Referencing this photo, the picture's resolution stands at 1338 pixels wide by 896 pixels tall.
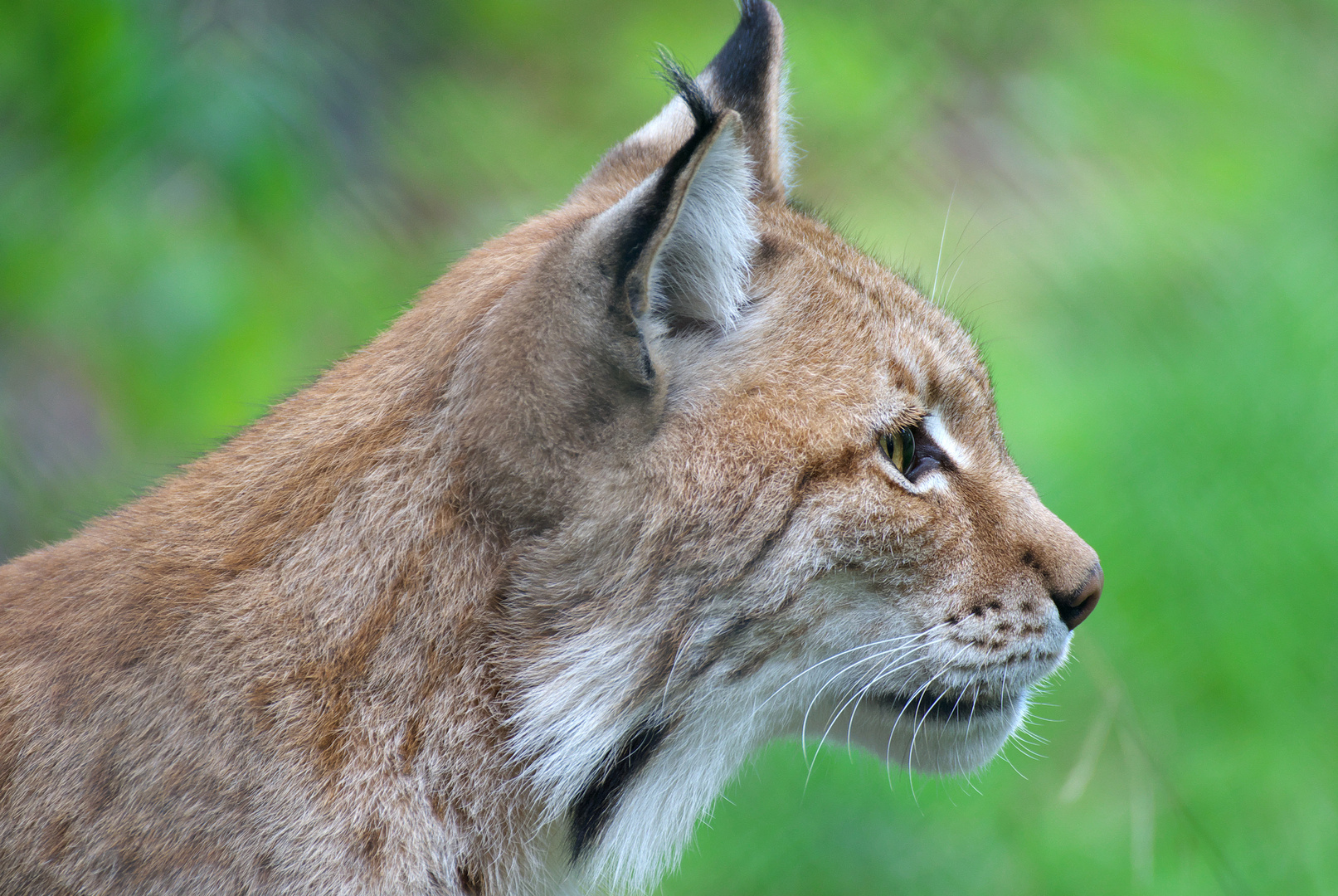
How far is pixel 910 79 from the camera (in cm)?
687

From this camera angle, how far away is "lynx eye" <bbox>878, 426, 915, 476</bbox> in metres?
2.81

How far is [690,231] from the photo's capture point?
2.56m

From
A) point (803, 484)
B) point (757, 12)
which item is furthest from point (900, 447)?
point (757, 12)

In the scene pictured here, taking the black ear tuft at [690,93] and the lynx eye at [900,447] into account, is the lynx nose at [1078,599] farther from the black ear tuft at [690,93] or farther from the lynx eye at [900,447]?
the black ear tuft at [690,93]

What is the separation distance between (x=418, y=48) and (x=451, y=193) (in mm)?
874

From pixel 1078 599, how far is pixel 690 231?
1.34 m

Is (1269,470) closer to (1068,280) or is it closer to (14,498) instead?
(1068,280)

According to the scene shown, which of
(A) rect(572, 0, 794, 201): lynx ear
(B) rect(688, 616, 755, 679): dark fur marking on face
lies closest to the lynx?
(B) rect(688, 616, 755, 679): dark fur marking on face

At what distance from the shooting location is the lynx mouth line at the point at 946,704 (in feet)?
9.57

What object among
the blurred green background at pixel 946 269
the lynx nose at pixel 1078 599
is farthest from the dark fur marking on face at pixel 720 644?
the blurred green background at pixel 946 269

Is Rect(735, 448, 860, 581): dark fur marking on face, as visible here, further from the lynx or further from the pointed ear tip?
the pointed ear tip

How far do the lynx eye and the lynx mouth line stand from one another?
55 centimetres

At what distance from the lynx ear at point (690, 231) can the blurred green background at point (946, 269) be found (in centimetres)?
104

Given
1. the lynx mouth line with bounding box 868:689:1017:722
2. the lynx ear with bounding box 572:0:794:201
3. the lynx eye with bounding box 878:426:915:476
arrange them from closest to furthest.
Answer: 1. the lynx eye with bounding box 878:426:915:476
2. the lynx mouth line with bounding box 868:689:1017:722
3. the lynx ear with bounding box 572:0:794:201
